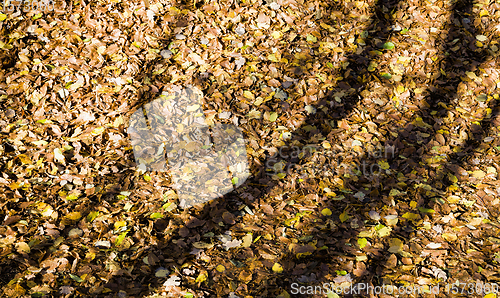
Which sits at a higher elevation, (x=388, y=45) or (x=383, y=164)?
(x=388, y=45)

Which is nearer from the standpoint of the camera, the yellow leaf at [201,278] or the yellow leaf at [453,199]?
the yellow leaf at [201,278]

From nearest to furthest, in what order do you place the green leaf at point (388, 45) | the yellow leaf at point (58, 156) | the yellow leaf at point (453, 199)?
the yellow leaf at point (453, 199) → the yellow leaf at point (58, 156) → the green leaf at point (388, 45)

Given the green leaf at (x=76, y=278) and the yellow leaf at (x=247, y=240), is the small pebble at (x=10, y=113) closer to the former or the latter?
the green leaf at (x=76, y=278)

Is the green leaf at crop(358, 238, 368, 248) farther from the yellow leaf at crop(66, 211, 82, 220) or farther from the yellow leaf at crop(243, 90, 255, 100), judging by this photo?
the yellow leaf at crop(66, 211, 82, 220)

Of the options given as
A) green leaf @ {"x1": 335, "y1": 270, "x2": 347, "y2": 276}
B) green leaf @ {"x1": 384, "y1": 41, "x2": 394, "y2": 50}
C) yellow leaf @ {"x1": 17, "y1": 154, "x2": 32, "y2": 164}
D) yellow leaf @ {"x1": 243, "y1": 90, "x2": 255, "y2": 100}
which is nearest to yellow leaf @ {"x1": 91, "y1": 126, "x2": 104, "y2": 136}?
yellow leaf @ {"x1": 17, "y1": 154, "x2": 32, "y2": 164}

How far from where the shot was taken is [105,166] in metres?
3.03

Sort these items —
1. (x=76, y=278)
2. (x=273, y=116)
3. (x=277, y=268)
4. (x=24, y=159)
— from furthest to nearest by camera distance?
(x=273, y=116) < (x=24, y=159) < (x=277, y=268) < (x=76, y=278)

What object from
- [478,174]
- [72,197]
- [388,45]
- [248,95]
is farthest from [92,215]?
[388,45]

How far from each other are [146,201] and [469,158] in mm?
2882

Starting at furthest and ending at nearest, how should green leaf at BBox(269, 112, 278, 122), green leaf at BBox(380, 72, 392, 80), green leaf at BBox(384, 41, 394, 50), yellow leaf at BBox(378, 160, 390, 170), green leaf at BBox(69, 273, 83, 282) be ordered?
green leaf at BBox(384, 41, 394, 50) < green leaf at BBox(380, 72, 392, 80) < green leaf at BBox(269, 112, 278, 122) < yellow leaf at BBox(378, 160, 390, 170) < green leaf at BBox(69, 273, 83, 282)

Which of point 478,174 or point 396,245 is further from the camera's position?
point 478,174

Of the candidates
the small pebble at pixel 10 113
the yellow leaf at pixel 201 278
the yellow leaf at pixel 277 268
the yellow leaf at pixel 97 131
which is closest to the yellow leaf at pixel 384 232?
the yellow leaf at pixel 277 268

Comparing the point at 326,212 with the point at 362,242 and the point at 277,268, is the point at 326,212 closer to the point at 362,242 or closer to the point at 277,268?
the point at 362,242

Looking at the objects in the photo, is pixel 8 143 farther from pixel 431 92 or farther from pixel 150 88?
pixel 431 92
